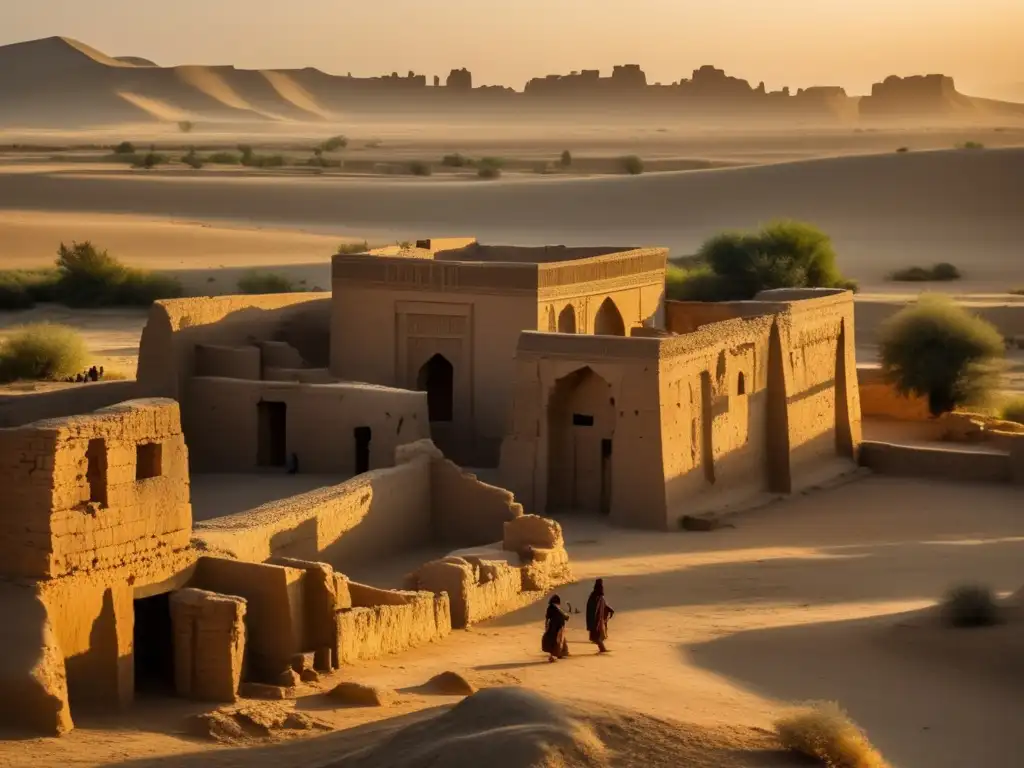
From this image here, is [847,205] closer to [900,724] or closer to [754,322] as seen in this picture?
[754,322]

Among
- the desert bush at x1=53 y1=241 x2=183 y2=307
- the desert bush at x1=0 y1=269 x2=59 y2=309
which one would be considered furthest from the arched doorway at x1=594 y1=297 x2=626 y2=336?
the desert bush at x1=0 y1=269 x2=59 y2=309

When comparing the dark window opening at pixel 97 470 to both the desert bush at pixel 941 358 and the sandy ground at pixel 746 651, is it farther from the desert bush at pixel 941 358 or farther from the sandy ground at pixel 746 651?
the desert bush at pixel 941 358

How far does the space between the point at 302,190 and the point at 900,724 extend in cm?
6332

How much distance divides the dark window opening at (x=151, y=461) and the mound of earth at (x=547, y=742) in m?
3.75

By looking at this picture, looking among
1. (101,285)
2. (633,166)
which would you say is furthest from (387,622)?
(633,166)

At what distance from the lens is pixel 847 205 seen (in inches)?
2805

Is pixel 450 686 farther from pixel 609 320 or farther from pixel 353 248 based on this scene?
pixel 353 248

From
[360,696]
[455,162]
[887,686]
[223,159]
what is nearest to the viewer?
[360,696]

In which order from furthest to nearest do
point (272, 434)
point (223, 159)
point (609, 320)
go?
point (223, 159) < point (609, 320) < point (272, 434)

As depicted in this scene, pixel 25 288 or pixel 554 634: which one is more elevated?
pixel 25 288

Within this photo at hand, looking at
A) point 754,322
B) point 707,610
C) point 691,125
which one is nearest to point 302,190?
point 754,322

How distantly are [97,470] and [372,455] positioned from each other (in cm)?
1051

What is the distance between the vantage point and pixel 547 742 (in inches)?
465

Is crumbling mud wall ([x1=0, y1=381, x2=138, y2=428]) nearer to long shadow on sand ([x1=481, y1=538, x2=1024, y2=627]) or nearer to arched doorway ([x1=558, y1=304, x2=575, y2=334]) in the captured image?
arched doorway ([x1=558, y1=304, x2=575, y2=334])
